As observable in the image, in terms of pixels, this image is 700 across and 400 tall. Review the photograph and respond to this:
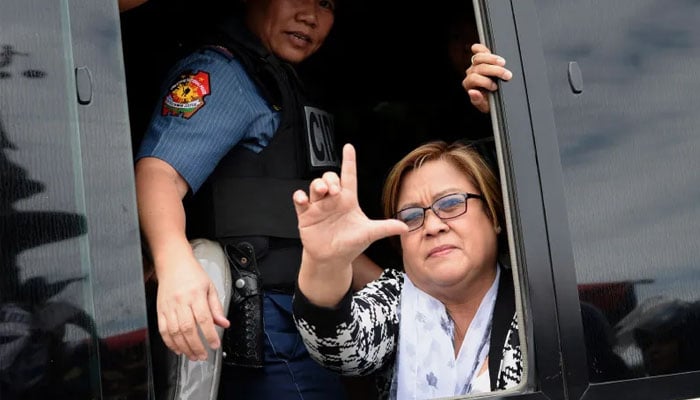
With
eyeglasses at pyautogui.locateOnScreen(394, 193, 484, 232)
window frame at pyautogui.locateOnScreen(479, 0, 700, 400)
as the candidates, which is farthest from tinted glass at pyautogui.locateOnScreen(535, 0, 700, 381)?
eyeglasses at pyautogui.locateOnScreen(394, 193, 484, 232)

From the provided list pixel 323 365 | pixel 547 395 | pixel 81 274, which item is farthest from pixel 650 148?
pixel 81 274

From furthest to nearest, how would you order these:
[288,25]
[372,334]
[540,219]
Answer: [288,25], [372,334], [540,219]

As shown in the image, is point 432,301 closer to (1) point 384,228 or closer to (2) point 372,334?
(2) point 372,334

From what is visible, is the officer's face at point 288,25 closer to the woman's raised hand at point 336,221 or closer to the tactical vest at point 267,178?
the tactical vest at point 267,178

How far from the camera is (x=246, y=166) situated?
2.37 meters

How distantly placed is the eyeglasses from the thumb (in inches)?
17.8

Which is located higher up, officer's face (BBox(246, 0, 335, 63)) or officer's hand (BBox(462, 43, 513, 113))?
officer's face (BBox(246, 0, 335, 63))

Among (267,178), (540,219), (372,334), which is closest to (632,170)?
(540,219)

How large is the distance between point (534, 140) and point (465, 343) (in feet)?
1.62

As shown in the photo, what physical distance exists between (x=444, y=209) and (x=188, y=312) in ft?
2.14

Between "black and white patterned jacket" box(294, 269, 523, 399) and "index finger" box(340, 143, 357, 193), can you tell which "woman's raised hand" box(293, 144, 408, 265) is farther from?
"black and white patterned jacket" box(294, 269, 523, 399)

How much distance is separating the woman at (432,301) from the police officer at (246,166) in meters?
0.16

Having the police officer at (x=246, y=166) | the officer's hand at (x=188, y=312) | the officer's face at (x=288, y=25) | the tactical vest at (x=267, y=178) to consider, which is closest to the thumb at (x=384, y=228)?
the officer's hand at (x=188, y=312)

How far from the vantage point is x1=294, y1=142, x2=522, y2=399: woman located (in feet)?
6.84
